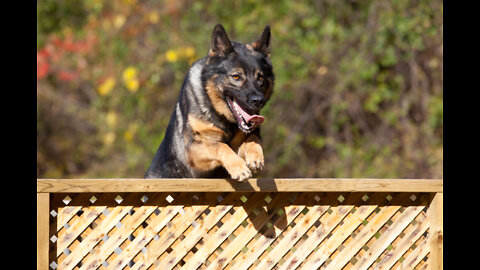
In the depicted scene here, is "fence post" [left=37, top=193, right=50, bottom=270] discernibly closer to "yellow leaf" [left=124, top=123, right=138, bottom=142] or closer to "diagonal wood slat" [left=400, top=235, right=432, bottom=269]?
"diagonal wood slat" [left=400, top=235, right=432, bottom=269]

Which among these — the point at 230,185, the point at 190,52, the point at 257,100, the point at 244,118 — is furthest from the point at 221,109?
the point at 190,52

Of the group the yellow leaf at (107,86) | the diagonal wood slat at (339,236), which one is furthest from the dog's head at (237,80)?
the yellow leaf at (107,86)

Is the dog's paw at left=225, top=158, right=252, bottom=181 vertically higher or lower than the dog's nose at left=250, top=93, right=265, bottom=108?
lower

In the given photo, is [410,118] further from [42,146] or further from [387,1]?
[42,146]

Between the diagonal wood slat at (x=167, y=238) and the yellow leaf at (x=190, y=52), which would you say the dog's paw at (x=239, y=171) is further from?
the yellow leaf at (x=190, y=52)

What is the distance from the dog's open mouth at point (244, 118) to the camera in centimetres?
423

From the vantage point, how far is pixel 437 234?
4.11 metres

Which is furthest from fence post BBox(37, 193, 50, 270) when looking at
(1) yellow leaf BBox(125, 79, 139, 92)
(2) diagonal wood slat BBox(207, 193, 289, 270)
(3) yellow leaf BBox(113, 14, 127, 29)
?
(3) yellow leaf BBox(113, 14, 127, 29)

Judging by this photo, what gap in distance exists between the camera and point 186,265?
3828 mm

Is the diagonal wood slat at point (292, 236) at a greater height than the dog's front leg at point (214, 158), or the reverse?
the dog's front leg at point (214, 158)

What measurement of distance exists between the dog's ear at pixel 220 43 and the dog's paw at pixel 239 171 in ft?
3.34

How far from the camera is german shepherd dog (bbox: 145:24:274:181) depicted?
426 cm

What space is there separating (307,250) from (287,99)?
6.24m

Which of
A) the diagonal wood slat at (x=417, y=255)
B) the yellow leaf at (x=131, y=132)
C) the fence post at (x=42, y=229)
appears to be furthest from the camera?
the yellow leaf at (x=131, y=132)
